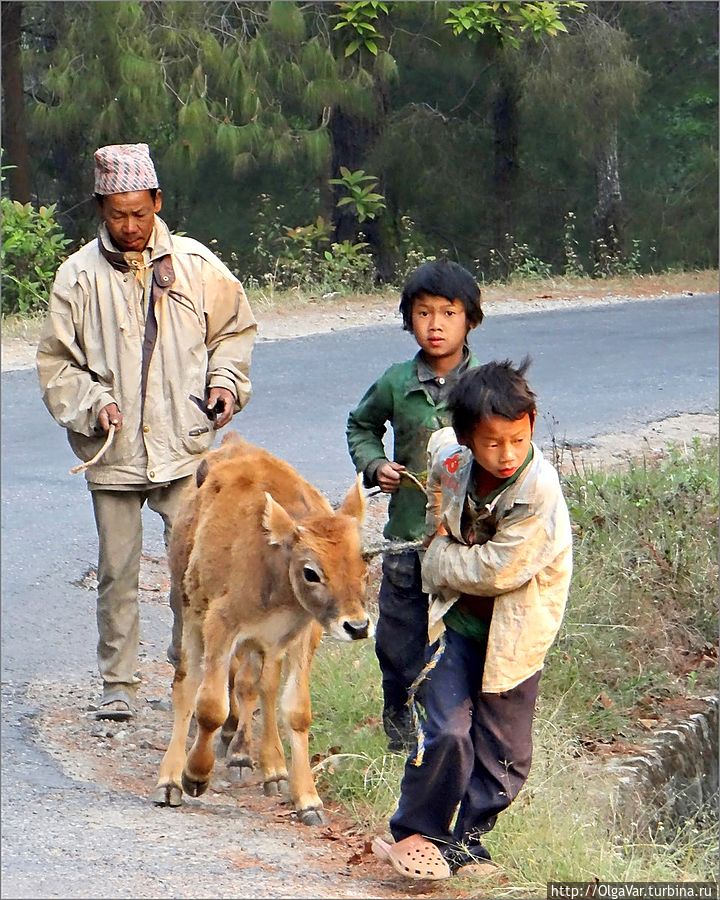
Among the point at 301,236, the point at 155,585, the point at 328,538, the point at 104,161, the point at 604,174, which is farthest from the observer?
the point at 604,174

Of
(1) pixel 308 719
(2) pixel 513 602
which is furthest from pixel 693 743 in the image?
(2) pixel 513 602

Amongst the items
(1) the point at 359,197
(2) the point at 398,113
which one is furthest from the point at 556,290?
(2) the point at 398,113

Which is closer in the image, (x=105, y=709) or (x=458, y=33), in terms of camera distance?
(x=105, y=709)

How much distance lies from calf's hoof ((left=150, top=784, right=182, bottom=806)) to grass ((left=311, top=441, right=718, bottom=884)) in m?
0.68

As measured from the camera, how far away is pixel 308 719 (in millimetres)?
6188

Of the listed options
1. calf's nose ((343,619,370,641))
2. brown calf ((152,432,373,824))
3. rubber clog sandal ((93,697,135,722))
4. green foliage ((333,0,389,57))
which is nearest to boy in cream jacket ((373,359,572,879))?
calf's nose ((343,619,370,641))

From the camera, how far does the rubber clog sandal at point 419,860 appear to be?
5.24 m

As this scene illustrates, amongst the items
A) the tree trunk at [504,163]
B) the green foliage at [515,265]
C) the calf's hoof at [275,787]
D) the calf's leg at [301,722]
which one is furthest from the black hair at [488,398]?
the tree trunk at [504,163]

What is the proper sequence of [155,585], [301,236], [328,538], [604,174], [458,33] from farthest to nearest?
1. [604,174]
2. [301,236]
3. [458,33]
4. [155,585]
5. [328,538]

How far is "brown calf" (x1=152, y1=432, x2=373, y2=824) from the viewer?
579 centimetres

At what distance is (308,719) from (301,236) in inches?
709

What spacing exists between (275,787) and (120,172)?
2.66 metres

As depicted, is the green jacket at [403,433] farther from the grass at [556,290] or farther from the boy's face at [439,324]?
the grass at [556,290]

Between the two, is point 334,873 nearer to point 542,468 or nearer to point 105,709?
point 542,468
